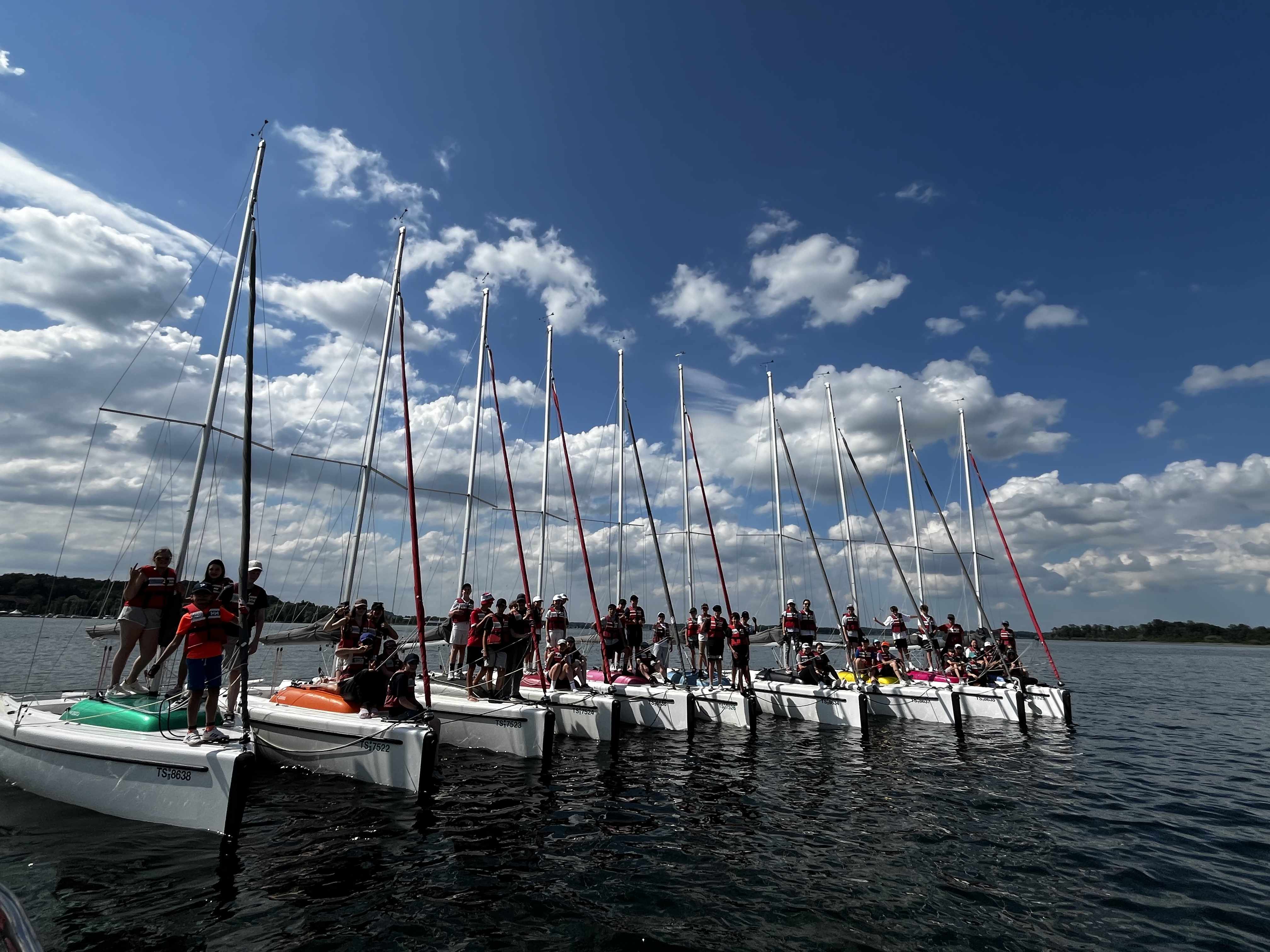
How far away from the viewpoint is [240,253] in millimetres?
14445

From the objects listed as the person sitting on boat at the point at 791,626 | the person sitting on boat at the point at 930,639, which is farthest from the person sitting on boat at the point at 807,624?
the person sitting on boat at the point at 930,639

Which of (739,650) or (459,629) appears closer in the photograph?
(459,629)

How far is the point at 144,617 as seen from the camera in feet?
36.9

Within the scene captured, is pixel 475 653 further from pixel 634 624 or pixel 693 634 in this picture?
pixel 693 634

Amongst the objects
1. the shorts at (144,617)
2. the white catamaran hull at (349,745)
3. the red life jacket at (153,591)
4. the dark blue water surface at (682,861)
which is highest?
the red life jacket at (153,591)

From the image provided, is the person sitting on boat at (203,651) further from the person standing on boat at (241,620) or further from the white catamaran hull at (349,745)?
the white catamaran hull at (349,745)

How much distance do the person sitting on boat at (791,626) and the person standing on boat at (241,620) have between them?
16.6 metres

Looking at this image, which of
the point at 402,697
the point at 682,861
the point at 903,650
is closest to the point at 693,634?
the point at 903,650

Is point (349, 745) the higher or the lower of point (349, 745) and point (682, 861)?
the higher

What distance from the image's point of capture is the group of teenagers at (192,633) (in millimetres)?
8812

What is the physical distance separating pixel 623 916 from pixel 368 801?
222 inches

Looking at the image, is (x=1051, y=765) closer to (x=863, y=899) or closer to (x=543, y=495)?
(x=863, y=899)

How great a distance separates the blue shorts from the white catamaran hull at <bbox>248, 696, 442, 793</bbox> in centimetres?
175

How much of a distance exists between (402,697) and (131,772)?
3.98m
